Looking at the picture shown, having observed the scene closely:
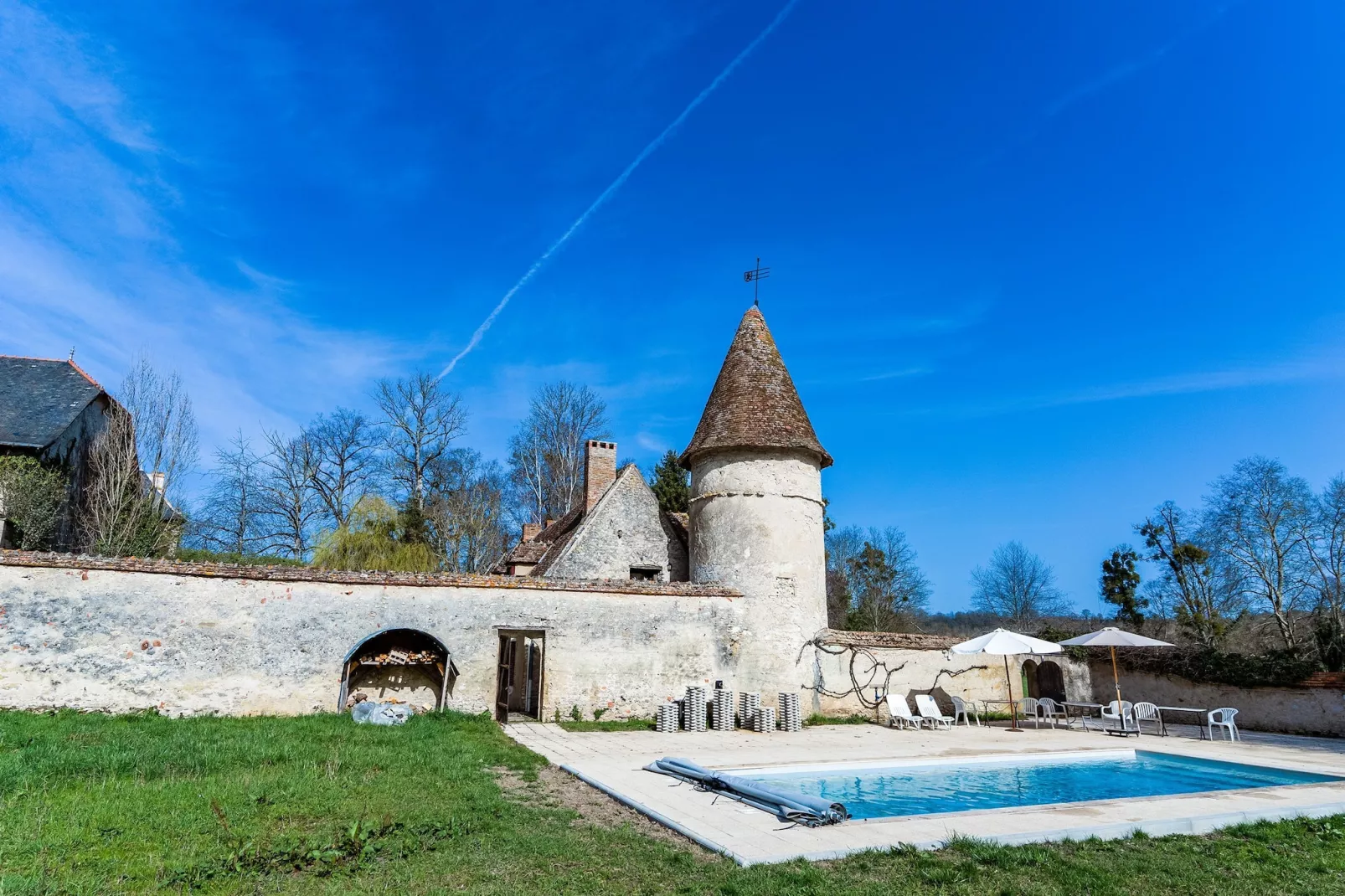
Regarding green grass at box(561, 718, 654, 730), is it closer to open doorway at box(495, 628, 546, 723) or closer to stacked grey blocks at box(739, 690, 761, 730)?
open doorway at box(495, 628, 546, 723)

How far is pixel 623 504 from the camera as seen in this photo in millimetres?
22047

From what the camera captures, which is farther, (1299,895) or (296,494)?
(296,494)

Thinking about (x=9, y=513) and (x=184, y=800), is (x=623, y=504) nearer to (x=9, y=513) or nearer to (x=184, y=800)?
(x=184, y=800)

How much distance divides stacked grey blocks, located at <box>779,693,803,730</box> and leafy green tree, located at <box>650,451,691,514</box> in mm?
15684

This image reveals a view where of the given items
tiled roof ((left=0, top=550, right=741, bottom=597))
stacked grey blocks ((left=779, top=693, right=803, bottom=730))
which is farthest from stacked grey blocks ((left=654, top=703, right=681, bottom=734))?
tiled roof ((left=0, top=550, right=741, bottom=597))

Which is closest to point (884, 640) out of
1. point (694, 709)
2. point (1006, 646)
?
point (1006, 646)

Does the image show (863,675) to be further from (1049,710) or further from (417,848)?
(417,848)

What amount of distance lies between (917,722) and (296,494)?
102 feet

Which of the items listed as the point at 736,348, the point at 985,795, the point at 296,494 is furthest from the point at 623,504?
the point at 296,494

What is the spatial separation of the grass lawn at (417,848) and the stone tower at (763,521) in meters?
10.6

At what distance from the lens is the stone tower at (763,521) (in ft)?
62.8

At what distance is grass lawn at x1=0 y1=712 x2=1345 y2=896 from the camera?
548 cm

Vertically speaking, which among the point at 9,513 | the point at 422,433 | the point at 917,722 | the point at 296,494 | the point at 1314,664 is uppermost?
the point at 422,433

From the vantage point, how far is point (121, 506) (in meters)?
21.4
